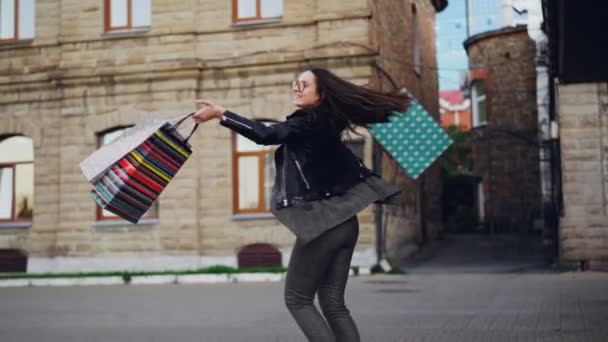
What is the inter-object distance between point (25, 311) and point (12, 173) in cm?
1027

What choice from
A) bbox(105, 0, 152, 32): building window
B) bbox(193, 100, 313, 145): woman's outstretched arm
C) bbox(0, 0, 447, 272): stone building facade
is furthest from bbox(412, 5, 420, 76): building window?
bbox(193, 100, 313, 145): woman's outstretched arm

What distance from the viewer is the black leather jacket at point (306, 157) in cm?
444

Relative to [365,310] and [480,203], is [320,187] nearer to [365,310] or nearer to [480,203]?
[365,310]

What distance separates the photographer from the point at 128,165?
474cm

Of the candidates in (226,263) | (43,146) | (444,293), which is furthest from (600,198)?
(43,146)

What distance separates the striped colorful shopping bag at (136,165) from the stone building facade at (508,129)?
26.2m

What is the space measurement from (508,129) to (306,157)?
90.7 ft

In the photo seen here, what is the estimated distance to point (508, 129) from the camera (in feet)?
102

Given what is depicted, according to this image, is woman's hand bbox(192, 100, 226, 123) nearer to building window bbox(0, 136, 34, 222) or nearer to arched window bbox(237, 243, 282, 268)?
arched window bbox(237, 243, 282, 268)

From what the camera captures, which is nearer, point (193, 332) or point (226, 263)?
point (193, 332)

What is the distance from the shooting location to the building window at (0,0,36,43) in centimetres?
2155

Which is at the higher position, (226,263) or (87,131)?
(87,131)

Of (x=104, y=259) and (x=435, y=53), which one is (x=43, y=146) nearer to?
(x=104, y=259)

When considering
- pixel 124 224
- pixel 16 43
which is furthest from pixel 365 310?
pixel 16 43
